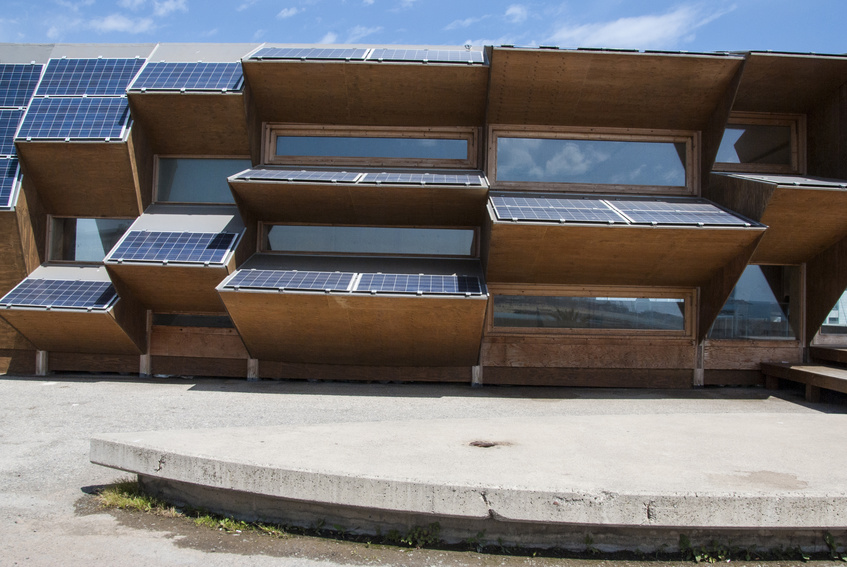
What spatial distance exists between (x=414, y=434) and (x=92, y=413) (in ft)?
26.1

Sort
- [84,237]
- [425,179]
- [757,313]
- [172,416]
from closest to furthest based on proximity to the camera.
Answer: [172,416] < [425,179] < [757,313] < [84,237]

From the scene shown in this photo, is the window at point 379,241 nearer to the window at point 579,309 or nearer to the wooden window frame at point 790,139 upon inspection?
the window at point 579,309

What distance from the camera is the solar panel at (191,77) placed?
583 inches

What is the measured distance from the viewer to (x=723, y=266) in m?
13.8

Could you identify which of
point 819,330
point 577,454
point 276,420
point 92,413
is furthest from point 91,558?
point 819,330

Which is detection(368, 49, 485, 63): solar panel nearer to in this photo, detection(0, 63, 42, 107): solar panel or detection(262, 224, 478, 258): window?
detection(262, 224, 478, 258): window

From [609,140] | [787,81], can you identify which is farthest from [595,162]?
[787,81]

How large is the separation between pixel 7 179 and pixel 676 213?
18.6 m

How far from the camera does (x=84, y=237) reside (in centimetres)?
1642

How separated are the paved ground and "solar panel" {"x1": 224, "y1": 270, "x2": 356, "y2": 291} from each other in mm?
2798

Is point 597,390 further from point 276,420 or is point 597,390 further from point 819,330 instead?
point 276,420

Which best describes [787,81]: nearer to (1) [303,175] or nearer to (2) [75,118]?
(1) [303,175]

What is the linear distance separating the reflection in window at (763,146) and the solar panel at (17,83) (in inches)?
860

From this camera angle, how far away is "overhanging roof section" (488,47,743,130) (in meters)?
13.6
